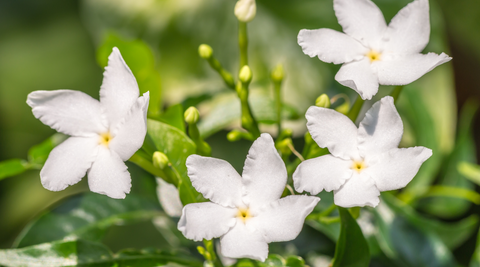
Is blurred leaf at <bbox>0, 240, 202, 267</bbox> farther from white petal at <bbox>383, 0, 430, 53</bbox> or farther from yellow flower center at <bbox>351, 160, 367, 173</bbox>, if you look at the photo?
white petal at <bbox>383, 0, 430, 53</bbox>

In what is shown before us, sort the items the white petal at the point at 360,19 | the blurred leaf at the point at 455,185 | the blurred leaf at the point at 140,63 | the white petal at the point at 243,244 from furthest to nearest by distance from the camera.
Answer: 1. the blurred leaf at the point at 455,185
2. the blurred leaf at the point at 140,63
3. the white petal at the point at 360,19
4. the white petal at the point at 243,244

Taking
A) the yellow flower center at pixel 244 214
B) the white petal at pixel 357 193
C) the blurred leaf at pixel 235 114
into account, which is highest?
the white petal at pixel 357 193

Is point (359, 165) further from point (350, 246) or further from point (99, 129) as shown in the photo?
point (99, 129)

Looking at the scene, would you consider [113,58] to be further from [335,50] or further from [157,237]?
[157,237]

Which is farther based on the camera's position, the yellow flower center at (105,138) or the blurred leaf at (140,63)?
the blurred leaf at (140,63)

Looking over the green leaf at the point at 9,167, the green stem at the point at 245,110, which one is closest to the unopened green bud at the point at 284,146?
the green stem at the point at 245,110

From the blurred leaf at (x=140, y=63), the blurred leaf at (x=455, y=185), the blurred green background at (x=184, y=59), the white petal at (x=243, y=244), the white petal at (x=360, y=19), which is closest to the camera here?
the white petal at (x=243, y=244)

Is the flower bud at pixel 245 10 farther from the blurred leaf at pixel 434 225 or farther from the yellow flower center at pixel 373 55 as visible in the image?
the blurred leaf at pixel 434 225

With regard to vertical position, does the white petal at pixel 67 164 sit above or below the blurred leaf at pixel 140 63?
below
